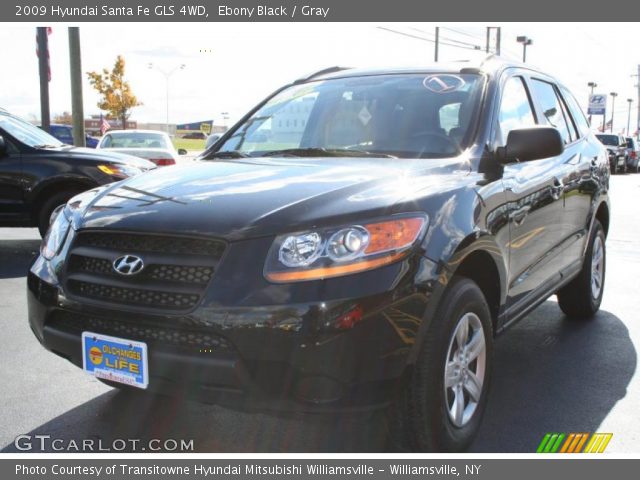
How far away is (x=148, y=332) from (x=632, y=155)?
36.4m

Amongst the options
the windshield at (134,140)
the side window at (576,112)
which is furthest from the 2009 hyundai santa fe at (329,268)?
the windshield at (134,140)

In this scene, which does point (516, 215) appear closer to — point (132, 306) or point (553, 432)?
point (553, 432)

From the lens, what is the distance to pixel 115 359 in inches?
103

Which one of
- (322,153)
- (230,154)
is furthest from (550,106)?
(230,154)

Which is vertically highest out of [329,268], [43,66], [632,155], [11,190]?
[43,66]

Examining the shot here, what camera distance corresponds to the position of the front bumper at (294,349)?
7.64ft

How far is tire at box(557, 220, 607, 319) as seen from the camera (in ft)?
16.9

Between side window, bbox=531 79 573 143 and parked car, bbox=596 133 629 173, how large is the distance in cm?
2891

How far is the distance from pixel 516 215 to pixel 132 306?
76.3 inches

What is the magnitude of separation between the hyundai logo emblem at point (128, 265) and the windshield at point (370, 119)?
1.33m

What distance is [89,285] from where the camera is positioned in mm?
2738

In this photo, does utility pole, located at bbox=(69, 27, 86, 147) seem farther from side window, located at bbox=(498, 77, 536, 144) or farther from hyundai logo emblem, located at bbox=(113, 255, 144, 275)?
hyundai logo emblem, located at bbox=(113, 255, 144, 275)

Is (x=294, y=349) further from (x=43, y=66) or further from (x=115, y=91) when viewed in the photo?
(x=115, y=91)
